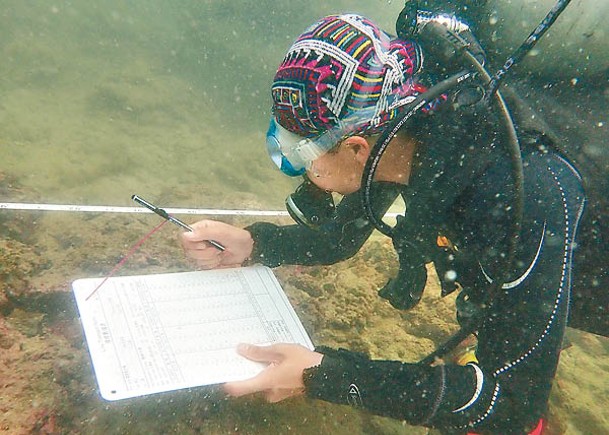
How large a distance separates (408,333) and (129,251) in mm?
1967

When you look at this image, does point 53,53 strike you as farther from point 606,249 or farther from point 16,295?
point 606,249

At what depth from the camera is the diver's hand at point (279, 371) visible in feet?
5.34

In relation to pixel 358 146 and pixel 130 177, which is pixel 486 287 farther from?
pixel 130 177

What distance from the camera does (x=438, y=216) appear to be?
5.14 ft

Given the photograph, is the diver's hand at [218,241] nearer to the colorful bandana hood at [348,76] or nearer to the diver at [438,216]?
the diver at [438,216]

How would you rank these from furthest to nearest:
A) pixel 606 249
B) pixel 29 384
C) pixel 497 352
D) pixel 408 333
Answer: pixel 408 333, pixel 29 384, pixel 606 249, pixel 497 352

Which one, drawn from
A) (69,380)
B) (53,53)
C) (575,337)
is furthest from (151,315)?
(53,53)

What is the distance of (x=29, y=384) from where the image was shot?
5.78ft

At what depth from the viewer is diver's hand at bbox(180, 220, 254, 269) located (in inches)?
87.8

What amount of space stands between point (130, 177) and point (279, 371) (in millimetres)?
5532

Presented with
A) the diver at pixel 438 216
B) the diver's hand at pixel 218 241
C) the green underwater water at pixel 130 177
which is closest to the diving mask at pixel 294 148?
the diver at pixel 438 216

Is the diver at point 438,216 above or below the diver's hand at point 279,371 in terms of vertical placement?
above

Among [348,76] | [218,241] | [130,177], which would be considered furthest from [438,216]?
[130,177]

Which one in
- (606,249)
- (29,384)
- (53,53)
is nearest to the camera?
(606,249)
